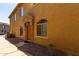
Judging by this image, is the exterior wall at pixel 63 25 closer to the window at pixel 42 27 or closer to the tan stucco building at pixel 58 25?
the tan stucco building at pixel 58 25

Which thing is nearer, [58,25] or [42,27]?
[58,25]

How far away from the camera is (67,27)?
365 inches

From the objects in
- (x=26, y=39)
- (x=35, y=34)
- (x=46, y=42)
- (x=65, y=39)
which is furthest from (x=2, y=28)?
(x=65, y=39)

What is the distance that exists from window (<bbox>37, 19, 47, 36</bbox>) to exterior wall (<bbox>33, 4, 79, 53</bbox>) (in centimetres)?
69

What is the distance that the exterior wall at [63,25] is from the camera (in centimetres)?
859

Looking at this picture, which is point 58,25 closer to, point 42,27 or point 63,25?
point 63,25

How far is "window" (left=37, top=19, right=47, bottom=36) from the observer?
13.0m

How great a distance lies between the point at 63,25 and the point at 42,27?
14.1 feet

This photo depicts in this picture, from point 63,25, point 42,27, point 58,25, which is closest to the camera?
point 63,25


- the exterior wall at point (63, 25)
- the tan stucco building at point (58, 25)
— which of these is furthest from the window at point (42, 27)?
the exterior wall at point (63, 25)

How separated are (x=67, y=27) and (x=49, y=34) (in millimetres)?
2786

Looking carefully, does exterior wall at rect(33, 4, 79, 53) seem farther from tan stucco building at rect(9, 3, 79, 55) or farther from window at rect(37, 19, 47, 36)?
window at rect(37, 19, 47, 36)

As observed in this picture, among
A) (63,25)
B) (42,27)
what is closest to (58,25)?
(63,25)

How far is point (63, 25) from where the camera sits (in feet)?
31.8
